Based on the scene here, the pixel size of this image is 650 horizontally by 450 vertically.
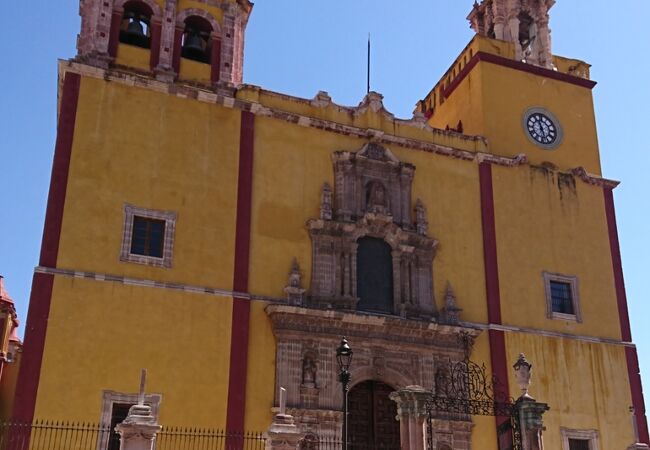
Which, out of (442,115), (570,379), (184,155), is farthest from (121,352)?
(442,115)

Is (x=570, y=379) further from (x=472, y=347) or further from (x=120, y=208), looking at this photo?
(x=120, y=208)

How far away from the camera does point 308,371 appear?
19.9m

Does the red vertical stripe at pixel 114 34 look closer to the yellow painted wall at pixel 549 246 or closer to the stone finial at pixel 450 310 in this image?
the stone finial at pixel 450 310

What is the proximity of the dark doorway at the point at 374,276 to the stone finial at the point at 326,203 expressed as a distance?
1.13 meters

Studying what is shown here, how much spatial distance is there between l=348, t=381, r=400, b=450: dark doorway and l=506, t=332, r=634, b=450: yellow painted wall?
3.63m

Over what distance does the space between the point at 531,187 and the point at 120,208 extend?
12.2m

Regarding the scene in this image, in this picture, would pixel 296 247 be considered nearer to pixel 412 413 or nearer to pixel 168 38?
pixel 412 413

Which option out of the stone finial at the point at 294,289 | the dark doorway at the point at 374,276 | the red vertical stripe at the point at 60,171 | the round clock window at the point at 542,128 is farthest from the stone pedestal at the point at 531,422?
the round clock window at the point at 542,128

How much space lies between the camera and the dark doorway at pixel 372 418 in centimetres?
2002

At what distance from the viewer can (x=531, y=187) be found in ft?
81.1

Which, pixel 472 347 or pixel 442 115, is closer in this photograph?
pixel 472 347

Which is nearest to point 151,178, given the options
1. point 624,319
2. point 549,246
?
point 549,246

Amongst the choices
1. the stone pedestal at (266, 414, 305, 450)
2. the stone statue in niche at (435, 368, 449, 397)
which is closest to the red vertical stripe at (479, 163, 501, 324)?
the stone statue in niche at (435, 368, 449, 397)

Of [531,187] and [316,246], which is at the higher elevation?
[531,187]
